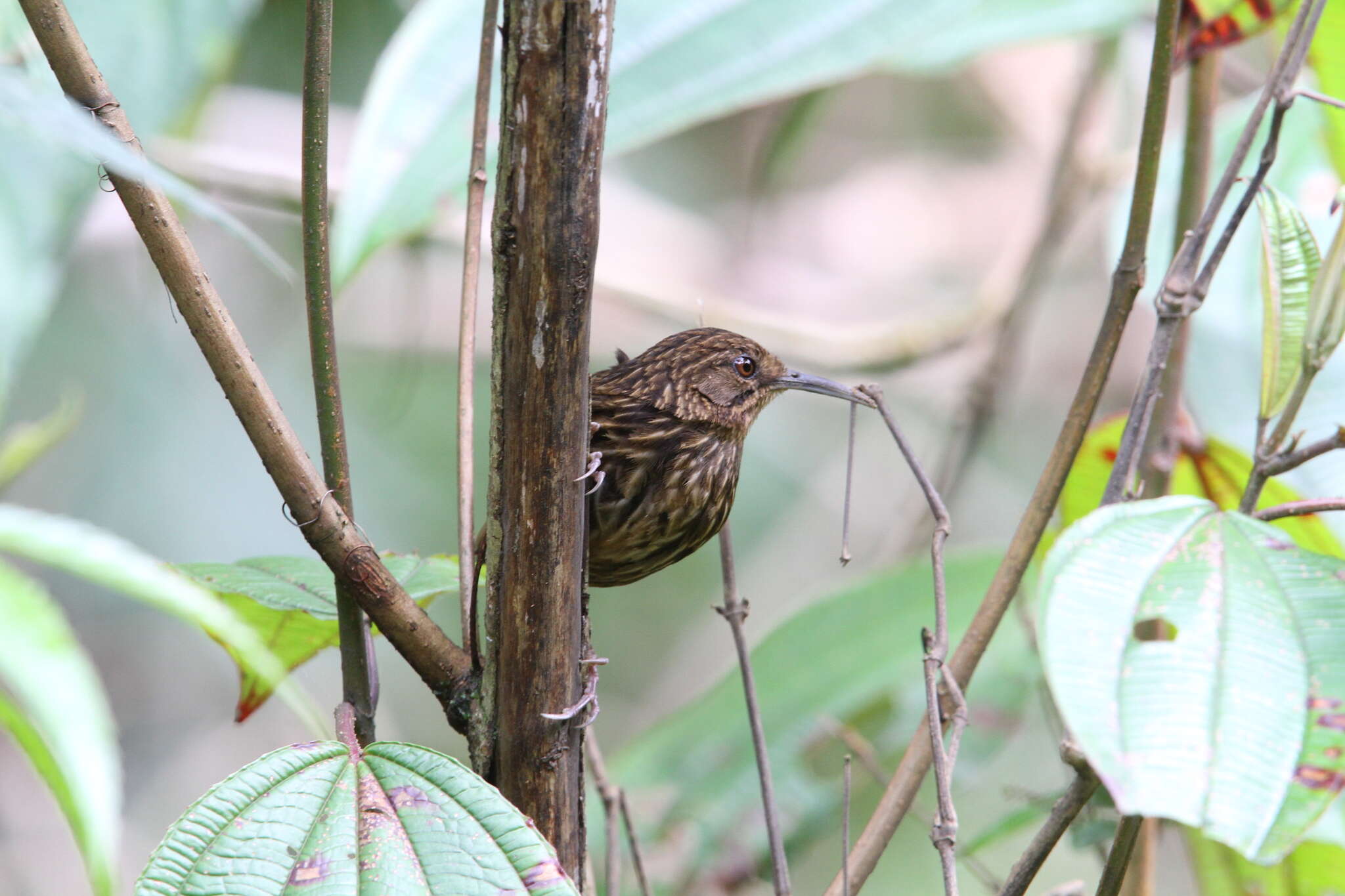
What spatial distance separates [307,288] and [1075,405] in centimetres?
90

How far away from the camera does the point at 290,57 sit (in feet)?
16.2

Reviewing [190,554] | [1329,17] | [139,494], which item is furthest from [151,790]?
[1329,17]

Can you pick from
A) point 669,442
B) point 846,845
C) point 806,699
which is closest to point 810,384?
point 669,442

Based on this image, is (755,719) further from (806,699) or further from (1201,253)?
→ (806,699)

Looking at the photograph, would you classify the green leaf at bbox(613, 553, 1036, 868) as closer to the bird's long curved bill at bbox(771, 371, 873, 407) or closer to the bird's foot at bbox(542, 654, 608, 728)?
the bird's long curved bill at bbox(771, 371, 873, 407)

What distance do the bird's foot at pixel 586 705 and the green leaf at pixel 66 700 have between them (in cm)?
61

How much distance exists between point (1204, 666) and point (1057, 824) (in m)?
0.33

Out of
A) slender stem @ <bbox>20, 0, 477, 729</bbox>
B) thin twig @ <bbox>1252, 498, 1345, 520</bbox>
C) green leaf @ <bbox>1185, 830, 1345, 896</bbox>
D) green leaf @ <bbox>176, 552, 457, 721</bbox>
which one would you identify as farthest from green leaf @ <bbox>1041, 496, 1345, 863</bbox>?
green leaf @ <bbox>1185, 830, 1345, 896</bbox>

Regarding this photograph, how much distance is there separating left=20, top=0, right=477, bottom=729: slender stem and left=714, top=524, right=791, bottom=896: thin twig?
0.36 meters

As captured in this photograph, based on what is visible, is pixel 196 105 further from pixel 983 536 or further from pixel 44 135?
pixel 983 536

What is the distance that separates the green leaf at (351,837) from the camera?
109 cm

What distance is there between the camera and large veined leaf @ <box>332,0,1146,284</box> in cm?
167

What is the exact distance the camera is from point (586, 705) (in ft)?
4.16

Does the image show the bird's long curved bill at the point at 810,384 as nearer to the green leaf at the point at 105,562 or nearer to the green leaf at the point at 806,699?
the green leaf at the point at 806,699
